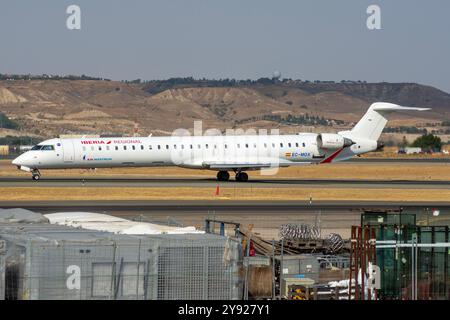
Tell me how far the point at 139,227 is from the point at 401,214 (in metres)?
7.18

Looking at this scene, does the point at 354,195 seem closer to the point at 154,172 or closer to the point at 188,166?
the point at 188,166

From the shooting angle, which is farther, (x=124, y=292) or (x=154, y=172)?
(x=154, y=172)

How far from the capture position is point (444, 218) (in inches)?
1082

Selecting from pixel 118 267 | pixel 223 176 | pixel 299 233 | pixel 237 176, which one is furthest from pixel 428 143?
pixel 118 267

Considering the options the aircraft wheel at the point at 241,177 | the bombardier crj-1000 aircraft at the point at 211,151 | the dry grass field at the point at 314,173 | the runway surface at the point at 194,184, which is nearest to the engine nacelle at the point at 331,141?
the bombardier crj-1000 aircraft at the point at 211,151

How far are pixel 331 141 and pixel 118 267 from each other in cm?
4927

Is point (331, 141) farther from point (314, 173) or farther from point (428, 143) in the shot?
point (428, 143)

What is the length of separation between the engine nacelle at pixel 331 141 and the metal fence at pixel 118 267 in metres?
47.1

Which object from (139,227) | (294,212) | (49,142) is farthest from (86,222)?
(49,142)

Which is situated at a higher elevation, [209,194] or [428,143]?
[428,143]

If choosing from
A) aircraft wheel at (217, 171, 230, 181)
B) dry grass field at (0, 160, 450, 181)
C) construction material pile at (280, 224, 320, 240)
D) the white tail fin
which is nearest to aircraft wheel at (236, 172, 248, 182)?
aircraft wheel at (217, 171, 230, 181)

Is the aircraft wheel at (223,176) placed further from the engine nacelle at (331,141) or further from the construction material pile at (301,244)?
the construction material pile at (301,244)

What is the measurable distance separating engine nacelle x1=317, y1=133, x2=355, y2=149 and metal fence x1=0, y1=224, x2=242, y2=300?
4707cm

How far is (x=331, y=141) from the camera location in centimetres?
6750
